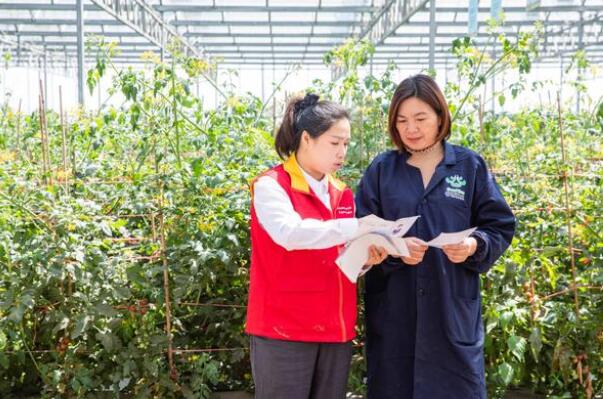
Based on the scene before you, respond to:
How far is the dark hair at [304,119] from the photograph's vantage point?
193 centimetres

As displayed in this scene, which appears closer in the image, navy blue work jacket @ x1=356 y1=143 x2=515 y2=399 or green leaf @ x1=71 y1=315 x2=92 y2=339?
navy blue work jacket @ x1=356 y1=143 x2=515 y2=399

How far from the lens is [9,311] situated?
2568mm

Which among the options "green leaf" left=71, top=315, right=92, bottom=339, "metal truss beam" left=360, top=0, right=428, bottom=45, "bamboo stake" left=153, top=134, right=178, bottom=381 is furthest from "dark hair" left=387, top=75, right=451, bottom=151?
"metal truss beam" left=360, top=0, right=428, bottom=45

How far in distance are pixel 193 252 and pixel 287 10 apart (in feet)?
36.1

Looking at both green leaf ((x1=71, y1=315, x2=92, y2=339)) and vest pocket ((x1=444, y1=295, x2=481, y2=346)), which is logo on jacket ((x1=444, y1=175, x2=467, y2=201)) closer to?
vest pocket ((x1=444, y1=295, x2=481, y2=346))

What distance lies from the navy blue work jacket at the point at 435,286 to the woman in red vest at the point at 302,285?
5.0 inches

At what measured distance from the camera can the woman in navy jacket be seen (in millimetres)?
1965

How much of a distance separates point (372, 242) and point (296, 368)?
0.43 metres

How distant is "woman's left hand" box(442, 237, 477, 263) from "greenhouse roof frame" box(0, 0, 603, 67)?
7645 mm

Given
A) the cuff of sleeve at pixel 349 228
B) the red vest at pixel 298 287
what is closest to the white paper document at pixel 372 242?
the cuff of sleeve at pixel 349 228

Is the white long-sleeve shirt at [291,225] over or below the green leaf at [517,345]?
over

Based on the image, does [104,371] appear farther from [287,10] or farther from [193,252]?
[287,10]

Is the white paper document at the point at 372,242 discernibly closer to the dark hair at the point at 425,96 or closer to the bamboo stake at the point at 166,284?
the dark hair at the point at 425,96

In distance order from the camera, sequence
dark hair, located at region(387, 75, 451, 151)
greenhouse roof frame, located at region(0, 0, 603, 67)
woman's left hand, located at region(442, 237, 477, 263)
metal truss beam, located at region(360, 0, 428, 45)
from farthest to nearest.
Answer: greenhouse roof frame, located at region(0, 0, 603, 67) < metal truss beam, located at region(360, 0, 428, 45) < dark hair, located at region(387, 75, 451, 151) < woman's left hand, located at region(442, 237, 477, 263)
